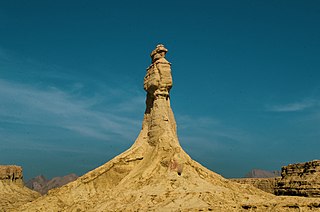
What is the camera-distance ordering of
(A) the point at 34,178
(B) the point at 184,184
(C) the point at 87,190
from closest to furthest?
(B) the point at 184,184, (C) the point at 87,190, (A) the point at 34,178

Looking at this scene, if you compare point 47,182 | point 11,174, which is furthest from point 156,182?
point 47,182

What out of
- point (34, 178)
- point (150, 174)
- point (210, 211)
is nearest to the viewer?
point (210, 211)

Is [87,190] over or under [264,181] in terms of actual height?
under

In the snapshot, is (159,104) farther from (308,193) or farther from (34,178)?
(34,178)

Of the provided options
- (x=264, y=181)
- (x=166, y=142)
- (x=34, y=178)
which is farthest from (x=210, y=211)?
(x=34, y=178)

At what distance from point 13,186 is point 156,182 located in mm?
58452

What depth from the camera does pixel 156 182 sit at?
3453 cm

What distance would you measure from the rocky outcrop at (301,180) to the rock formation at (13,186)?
154ft

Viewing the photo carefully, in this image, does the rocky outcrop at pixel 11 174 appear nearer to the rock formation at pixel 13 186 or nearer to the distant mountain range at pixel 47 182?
the rock formation at pixel 13 186

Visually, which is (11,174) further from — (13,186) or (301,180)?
(301,180)

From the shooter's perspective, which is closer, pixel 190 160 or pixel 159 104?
pixel 190 160

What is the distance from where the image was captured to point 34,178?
198m

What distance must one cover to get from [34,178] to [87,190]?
545 feet

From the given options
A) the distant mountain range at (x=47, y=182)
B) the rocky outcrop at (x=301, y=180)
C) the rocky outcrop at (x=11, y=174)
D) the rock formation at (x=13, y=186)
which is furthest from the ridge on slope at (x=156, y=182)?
the distant mountain range at (x=47, y=182)
